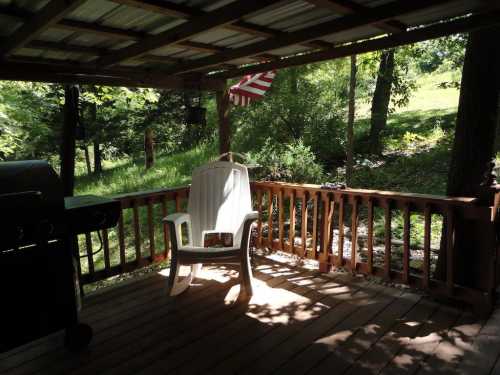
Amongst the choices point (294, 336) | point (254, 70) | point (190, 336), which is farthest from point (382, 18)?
point (190, 336)

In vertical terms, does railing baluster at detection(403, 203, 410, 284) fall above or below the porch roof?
below

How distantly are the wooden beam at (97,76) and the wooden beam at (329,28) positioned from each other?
2.07 feet

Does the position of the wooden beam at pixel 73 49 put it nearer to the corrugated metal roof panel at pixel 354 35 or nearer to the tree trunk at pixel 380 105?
the corrugated metal roof panel at pixel 354 35

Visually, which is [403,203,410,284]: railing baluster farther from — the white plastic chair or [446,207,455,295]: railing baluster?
the white plastic chair

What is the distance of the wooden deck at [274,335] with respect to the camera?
7.54ft

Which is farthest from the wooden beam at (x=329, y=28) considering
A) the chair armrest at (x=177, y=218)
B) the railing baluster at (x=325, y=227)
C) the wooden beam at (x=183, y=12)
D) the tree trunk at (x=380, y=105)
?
the tree trunk at (x=380, y=105)

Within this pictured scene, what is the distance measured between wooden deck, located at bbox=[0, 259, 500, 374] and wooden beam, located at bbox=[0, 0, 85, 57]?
2054 millimetres

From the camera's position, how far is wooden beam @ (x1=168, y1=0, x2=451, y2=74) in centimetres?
204

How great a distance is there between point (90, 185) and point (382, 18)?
37.3 feet

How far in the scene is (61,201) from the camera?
7.27 ft

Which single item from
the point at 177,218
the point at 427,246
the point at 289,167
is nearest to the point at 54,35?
the point at 177,218

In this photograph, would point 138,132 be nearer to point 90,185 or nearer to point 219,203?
point 90,185

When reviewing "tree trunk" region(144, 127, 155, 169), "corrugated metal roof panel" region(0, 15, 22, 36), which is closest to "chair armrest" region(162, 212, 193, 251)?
"corrugated metal roof panel" region(0, 15, 22, 36)

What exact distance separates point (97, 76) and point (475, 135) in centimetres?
345
